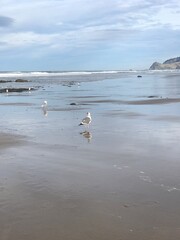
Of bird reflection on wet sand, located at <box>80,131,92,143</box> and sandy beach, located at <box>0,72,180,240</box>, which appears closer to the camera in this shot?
sandy beach, located at <box>0,72,180,240</box>

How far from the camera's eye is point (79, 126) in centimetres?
1681

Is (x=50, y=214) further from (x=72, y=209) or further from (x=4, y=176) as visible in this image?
(x=4, y=176)

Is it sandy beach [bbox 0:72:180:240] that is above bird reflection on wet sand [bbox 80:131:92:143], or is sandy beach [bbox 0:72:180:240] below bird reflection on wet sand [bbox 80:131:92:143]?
below

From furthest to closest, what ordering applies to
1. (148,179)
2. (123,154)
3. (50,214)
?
(123,154) → (148,179) → (50,214)

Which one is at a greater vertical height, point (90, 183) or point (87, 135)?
point (87, 135)

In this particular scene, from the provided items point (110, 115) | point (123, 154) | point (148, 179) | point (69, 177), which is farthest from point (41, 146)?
point (110, 115)

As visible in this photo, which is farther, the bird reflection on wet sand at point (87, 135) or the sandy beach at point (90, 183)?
the bird reflection on wet sand at point (87, 135)

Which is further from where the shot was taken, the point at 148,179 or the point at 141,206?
the point at 148,179

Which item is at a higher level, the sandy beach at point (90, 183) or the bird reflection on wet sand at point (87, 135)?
the bird reflection on wet sand at point (87, 135)

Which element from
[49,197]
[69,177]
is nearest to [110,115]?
[69,177]

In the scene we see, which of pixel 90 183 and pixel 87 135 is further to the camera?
pixel 87 135

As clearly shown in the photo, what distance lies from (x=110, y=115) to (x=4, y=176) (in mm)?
11518

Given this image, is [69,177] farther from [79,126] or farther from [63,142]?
[79,126]

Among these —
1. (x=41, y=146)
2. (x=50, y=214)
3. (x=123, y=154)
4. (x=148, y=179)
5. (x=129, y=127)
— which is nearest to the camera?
(x=50, y=214)
